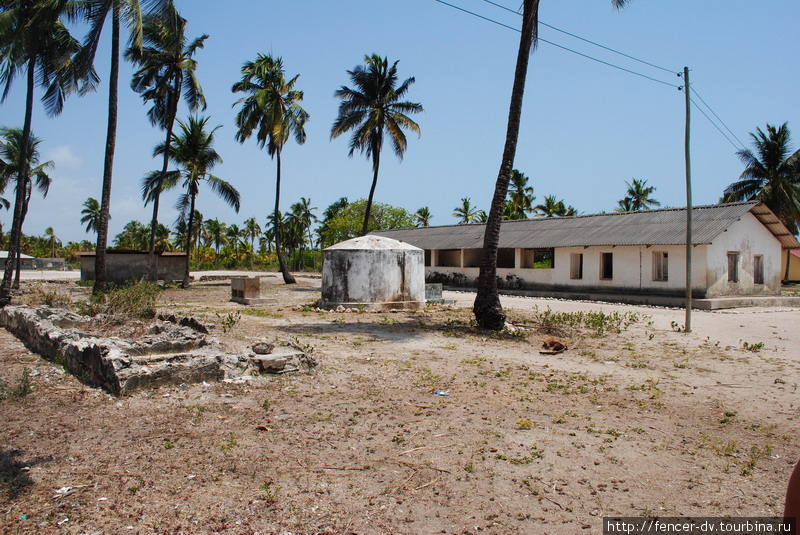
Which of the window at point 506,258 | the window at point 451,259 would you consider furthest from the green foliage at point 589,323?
the window at point 451,259

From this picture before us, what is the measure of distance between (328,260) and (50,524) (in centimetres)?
1428

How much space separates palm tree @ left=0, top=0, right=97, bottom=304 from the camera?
1631 centimetres

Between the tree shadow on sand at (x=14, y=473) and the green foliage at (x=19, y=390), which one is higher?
the green foliage at (x=19, y=390)

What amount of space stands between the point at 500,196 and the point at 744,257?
1483cm

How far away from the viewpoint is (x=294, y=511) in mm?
3789

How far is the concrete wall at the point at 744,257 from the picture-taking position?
20.7 m

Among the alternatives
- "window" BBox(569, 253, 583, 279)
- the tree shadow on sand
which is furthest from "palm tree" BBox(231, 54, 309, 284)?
the tree shadow on sand

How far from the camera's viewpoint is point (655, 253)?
22.5 meters

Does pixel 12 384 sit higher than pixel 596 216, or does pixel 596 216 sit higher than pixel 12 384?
pixel 596 216

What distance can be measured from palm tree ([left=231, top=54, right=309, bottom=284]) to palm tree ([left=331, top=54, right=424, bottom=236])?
10.1ft

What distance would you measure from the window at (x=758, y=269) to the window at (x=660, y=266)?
3.76 meters

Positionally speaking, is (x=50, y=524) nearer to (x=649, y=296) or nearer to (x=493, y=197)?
(x=493, y=197)

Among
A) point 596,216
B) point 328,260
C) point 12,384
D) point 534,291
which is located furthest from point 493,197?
point 596,216

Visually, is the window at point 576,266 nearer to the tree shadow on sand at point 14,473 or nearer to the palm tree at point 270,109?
the palm tree at point 270,109
